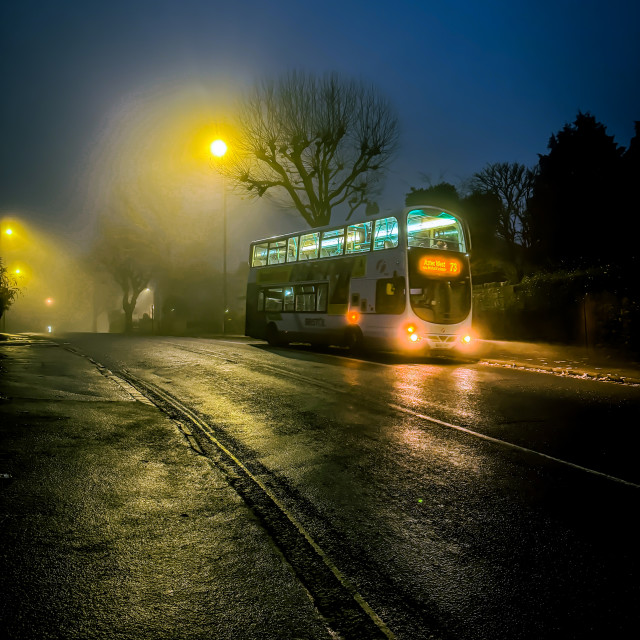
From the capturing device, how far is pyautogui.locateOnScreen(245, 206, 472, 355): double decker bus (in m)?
16.6

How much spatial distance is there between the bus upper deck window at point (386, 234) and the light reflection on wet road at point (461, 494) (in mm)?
7688

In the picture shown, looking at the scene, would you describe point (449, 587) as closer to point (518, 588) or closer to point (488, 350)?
point (518, 588)

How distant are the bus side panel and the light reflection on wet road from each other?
1314 cm

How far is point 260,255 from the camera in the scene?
953 inches

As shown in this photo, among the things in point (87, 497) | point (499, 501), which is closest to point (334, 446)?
point (499, 501)

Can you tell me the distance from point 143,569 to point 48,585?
0.48 meters

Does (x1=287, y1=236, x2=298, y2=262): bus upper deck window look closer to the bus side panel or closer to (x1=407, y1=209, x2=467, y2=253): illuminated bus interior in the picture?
the bus side panel

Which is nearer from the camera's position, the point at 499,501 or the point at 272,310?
the point at 499,501

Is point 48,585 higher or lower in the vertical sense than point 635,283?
lower

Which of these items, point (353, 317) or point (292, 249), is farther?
point (292, 249)

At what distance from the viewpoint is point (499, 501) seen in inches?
167

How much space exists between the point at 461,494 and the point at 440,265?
13.2m

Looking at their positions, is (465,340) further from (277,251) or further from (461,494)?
(461,494)

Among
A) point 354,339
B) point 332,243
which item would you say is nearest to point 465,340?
point 354,339
